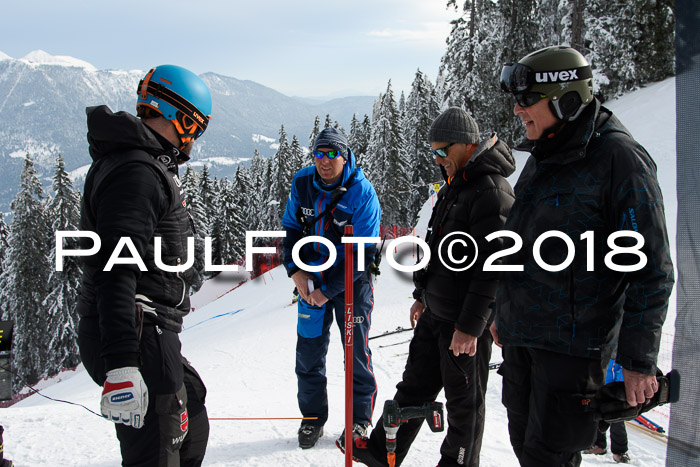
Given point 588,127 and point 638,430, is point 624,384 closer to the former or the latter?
point 588,127

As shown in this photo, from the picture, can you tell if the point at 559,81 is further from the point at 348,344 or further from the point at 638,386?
the point at 348,344

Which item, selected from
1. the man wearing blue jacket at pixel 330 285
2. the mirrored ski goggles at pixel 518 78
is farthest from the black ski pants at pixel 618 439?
the mirrored ski goggles at pixel 518 78

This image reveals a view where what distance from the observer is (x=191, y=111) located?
8.54 feet

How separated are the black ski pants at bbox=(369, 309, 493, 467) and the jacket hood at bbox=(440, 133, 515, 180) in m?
1.08

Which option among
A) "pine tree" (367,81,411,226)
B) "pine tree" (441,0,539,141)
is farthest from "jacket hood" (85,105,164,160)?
"pine tree" (367,81,411,226)

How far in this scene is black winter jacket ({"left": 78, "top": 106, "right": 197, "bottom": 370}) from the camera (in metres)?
2.04

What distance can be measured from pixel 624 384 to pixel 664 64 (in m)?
27.6

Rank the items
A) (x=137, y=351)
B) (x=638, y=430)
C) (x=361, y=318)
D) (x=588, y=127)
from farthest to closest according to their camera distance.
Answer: (x=638, y=430)
(x=361, y=318)
(x=588, y=127)
(x=137, y=351)

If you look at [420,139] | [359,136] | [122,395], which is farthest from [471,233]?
[359,136]

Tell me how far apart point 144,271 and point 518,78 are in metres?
2.16

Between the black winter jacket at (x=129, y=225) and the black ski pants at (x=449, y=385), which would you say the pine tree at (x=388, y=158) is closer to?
the black ski pants at (x=449, y=385)

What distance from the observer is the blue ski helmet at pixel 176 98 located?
8.29ft

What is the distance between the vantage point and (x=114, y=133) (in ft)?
7.20

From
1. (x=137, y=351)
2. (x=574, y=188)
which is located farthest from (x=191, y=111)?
(x=574, y=188)
